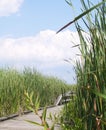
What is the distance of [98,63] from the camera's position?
8.13 feet

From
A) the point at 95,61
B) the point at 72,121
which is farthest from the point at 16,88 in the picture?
the point at 95,61

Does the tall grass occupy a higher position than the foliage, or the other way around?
the tall grass

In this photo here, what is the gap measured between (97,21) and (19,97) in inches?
297

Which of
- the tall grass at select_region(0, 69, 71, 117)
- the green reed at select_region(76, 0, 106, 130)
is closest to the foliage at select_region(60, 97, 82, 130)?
the green reed at select_region(76, 0, 106, 130)

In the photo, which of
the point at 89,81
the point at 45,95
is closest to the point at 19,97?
the point at 45,95

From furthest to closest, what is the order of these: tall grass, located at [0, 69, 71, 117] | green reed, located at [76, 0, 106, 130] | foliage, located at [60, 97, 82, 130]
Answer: tall grass, located at [0, 69, 71, 117], foliage, located at [60, 97, 82, 130], green reed, located at [76, 0, 106, 130]

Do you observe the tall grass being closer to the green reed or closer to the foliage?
the foliage

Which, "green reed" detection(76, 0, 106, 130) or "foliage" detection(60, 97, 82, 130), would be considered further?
"foliage" detection(60, 97, 82, 130)

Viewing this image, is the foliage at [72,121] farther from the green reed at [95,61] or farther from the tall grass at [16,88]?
the tall grass at [16,88]

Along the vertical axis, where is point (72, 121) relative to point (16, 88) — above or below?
below

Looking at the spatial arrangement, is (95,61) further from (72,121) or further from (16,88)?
(16,88)

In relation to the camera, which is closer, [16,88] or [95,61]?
[95,61]

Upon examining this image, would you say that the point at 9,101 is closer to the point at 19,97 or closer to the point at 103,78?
the point at 19,97

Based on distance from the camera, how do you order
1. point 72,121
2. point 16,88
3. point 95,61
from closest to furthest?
1. point 95,61
2. point 72,121
3. point 16,88
